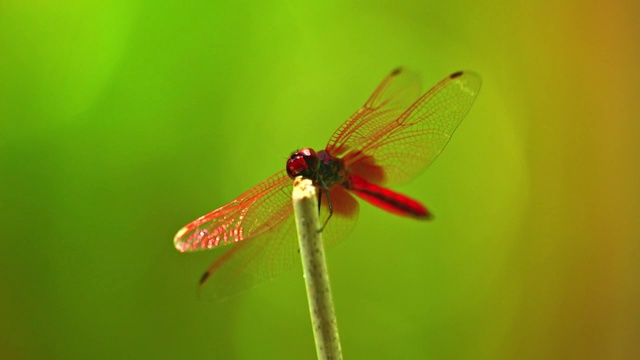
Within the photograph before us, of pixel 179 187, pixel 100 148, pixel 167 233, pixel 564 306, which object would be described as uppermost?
pixel 100 148

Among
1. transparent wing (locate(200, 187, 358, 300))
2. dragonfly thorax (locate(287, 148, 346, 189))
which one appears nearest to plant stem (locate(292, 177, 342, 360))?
dragonfly thorax (locate(287, 148, 346, 189))

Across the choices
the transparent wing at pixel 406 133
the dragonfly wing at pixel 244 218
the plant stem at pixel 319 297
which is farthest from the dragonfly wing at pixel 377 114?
the plant stem at pixel 319 297

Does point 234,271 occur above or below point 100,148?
below

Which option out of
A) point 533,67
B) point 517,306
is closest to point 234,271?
point 517,306

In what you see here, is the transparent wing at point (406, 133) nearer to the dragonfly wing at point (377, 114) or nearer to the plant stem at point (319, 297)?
the dragonfly wing at point (377, 114)

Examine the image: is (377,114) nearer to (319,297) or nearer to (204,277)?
(204,277)

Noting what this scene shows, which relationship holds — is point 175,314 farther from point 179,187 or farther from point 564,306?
point 564,306

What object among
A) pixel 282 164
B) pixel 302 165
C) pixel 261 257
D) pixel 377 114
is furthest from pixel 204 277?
pixel 282 164
